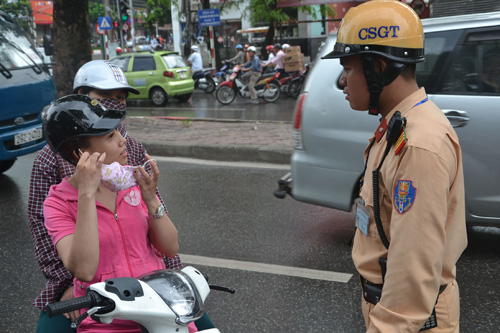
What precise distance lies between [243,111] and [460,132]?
10.9 meters

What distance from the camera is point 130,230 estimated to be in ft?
6.70

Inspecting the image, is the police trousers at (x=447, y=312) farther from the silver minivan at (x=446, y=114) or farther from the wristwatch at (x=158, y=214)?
the silver minivan at (x=446, y=114)

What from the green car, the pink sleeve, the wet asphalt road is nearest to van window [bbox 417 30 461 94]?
the pink sleeve

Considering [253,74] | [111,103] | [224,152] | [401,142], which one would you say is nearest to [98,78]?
[111,103]

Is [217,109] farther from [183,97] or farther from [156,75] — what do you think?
[183,97]

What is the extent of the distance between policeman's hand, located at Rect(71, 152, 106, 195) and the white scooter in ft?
1.05

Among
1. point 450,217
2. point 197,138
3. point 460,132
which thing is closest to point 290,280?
point 460,132

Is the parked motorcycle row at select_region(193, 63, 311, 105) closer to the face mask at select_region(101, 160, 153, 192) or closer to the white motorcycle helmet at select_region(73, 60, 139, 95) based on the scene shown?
the white motorcycle helmet at select_region(73, 60, 139, 95)

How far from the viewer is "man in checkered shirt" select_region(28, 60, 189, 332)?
7.16 ft

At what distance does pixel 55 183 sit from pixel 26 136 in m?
5.20

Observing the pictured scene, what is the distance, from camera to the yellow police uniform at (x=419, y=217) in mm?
1467

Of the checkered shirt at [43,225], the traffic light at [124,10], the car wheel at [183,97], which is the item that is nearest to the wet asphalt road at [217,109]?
the car wheel at [183,97]

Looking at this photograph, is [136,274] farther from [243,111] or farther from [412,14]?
[243,111]

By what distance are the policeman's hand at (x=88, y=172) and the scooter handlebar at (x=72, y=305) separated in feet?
1.13
